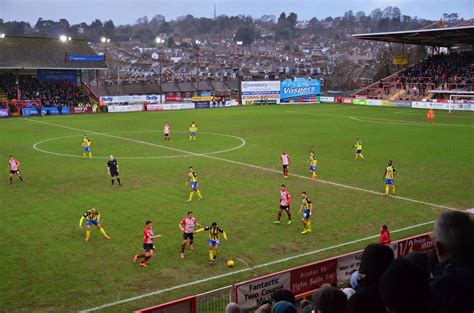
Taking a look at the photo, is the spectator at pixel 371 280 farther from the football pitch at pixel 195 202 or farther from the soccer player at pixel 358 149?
the soccer player at pixel 358 149

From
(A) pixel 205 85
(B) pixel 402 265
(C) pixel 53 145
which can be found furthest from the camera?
(A) pixel 205 85

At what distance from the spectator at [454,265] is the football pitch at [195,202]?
31.0 ft

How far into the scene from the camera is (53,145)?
1580 inches

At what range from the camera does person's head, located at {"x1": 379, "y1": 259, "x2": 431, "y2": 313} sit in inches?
147

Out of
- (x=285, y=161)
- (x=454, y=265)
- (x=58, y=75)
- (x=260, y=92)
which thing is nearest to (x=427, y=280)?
(x=454, y=265)

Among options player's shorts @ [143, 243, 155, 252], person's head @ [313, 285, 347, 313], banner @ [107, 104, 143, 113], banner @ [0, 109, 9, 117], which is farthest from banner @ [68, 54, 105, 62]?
person's head @ [313, 285, 347, 313]

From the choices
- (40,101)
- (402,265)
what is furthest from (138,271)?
(40,101)

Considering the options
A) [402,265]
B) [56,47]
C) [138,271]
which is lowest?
[138,271]

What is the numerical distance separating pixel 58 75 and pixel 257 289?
7359cm

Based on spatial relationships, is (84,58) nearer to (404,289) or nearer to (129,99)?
(129,99)

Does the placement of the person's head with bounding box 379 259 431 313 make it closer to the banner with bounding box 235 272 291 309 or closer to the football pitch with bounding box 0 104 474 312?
the banner with bounding box 235 272 291 309

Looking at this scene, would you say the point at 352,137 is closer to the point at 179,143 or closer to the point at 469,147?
the point at 469,147

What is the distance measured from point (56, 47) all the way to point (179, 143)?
46.2 meters

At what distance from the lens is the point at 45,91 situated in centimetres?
7244
